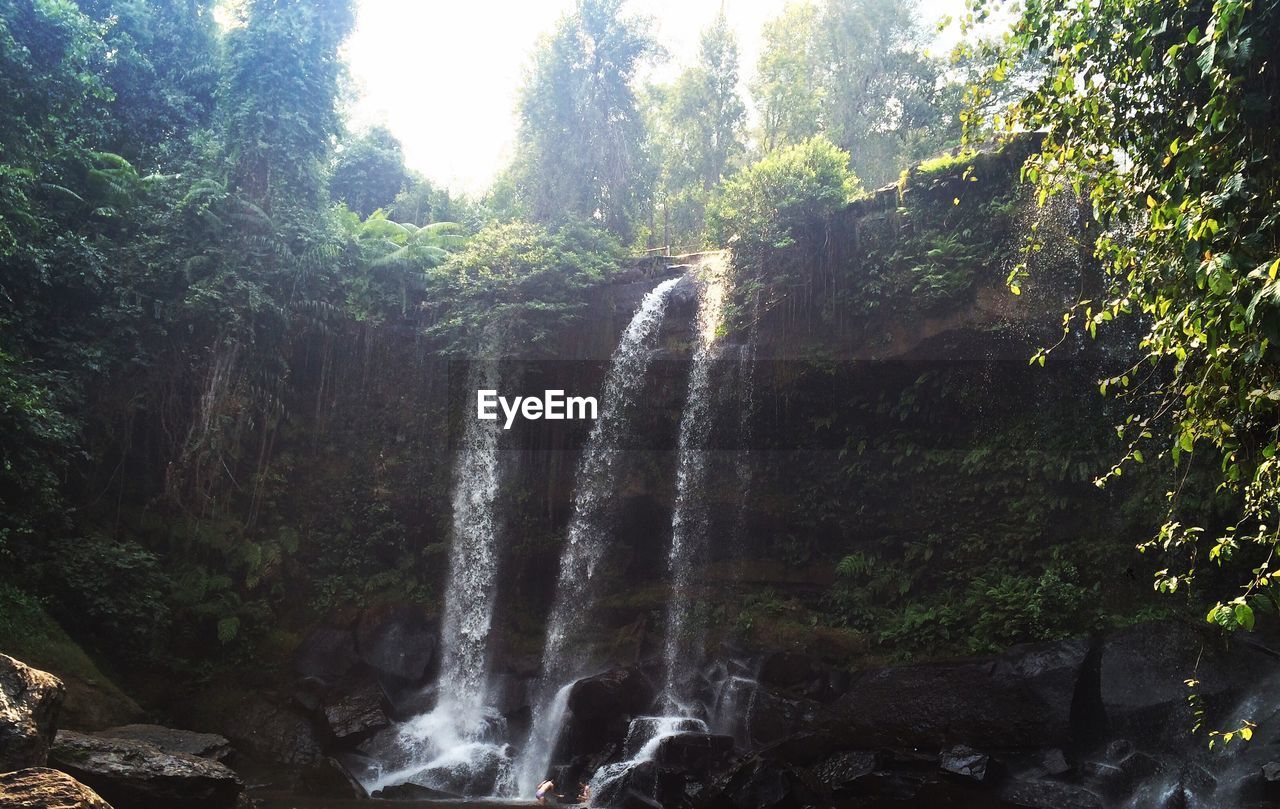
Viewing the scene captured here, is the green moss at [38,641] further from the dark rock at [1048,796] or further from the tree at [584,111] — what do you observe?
the tree at [584,111]

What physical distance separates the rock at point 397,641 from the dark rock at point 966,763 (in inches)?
331

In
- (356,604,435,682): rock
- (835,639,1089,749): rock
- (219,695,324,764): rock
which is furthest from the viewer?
(356,604,435,682): rock

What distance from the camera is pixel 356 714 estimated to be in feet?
37.6

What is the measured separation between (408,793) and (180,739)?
280cm

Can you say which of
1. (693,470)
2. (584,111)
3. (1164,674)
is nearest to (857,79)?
(584,111)

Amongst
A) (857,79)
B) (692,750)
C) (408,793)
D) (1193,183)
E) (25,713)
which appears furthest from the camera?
(857,79)

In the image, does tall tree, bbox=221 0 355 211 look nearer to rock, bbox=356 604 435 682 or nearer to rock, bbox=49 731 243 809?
rock, bbox=356 604 435 682

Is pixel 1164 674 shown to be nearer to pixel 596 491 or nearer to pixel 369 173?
pixel 596 491

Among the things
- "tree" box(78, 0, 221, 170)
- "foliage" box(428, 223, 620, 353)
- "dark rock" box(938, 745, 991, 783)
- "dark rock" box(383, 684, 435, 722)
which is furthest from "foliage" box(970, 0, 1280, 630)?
"tree" box(78, 0, 221, 170)

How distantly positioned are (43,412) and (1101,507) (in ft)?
48.2

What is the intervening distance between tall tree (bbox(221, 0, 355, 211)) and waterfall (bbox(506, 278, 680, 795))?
733 cm

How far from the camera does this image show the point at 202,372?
1351 centimetres

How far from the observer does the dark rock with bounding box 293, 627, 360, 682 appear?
41.3 ft

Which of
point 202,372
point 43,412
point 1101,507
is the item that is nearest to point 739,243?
point 1101,507
